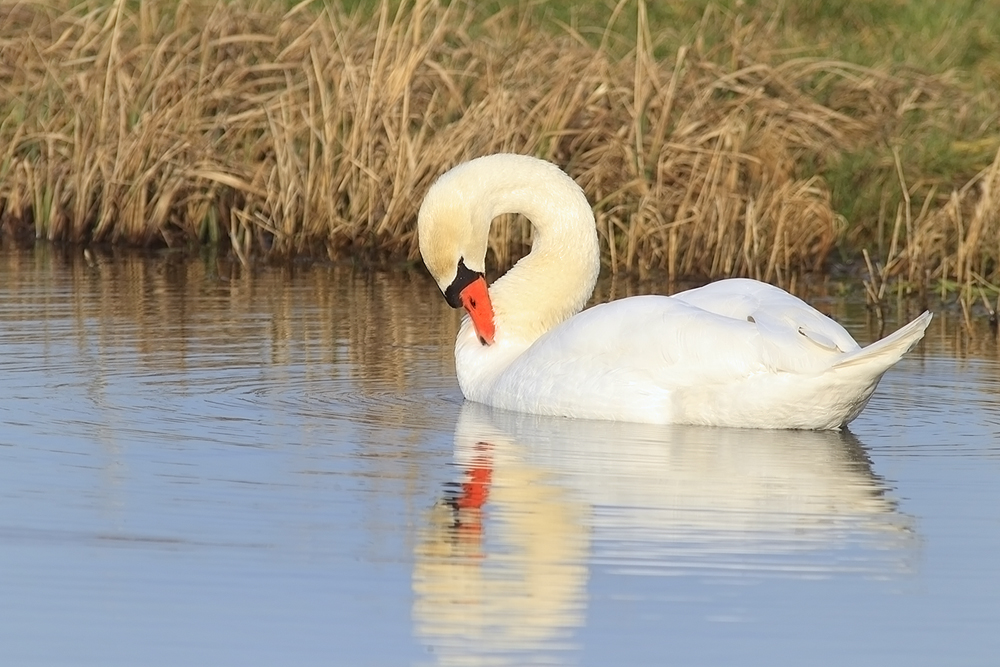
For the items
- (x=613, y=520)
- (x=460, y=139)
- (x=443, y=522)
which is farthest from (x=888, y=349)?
(x=460, y=139)

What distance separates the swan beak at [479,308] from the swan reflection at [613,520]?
0.73 meters

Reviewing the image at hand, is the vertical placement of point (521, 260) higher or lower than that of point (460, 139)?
lower

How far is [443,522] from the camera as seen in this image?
18.1 ft

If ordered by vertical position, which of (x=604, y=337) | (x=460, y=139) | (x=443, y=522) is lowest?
(x=443, y=522)

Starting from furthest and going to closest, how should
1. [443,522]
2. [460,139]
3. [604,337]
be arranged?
[460,139] < [604,337] < [443,522]

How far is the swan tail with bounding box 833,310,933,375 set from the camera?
648 cm

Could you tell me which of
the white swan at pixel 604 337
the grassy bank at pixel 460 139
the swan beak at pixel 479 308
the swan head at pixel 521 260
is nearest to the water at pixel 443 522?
the white swan at pixel 604 337

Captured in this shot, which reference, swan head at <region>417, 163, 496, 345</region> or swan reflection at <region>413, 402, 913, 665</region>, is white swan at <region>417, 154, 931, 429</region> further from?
swan reflection at <region>413, 402, 913, 665</region>

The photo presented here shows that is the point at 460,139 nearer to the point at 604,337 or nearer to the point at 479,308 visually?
the point at 479,308

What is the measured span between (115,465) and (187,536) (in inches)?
38.4

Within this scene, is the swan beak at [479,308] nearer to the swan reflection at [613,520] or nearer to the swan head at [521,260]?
the swan head at [521,260]

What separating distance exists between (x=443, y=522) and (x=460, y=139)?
6451mm

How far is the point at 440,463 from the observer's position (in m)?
6.40

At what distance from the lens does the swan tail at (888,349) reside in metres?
6.48
